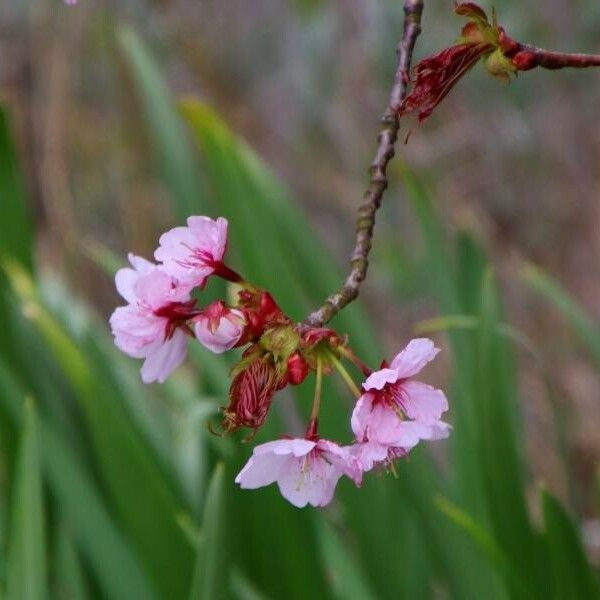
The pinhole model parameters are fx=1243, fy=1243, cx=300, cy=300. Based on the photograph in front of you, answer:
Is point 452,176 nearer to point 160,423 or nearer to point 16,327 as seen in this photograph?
point 160,423

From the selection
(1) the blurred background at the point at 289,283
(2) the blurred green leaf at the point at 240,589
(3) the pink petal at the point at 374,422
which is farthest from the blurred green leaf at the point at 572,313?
(3) the pink petal at the point at 374,422

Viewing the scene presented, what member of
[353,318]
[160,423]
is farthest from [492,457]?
[160,423]

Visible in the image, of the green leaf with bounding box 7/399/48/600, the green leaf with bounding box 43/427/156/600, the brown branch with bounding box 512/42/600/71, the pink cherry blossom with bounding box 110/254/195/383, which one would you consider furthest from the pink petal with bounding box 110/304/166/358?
the green leaf with bounding box 43/427/156/600

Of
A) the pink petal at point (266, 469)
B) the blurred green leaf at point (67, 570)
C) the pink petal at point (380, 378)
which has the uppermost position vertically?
the blurred green leaf at point (67, 570)

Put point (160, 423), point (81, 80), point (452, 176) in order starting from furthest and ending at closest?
point (81, 80) → point (452, 176) → point (160, 423)

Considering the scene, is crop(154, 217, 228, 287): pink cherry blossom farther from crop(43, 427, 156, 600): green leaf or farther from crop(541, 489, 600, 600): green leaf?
crop(43, 427, 156, 600): green leaf

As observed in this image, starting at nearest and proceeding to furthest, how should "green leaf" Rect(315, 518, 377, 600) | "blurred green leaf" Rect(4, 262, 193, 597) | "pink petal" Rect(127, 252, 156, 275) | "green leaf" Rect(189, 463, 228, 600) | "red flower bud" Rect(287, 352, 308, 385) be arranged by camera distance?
1. "red flower bud" Rect(287, 352, 308, 385)
2. "pink petal" Rect(127, 252, 156, 275)
3. "green leaf" Rect(189, 463, 228, 600)
4. "blurred green leaf" Rect(4, 262, 193, 597)
5. "green leaf" Rect(315, 518, 377, 600)

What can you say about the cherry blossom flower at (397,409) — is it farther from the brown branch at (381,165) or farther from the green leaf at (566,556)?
the green leaf at (566,556)
